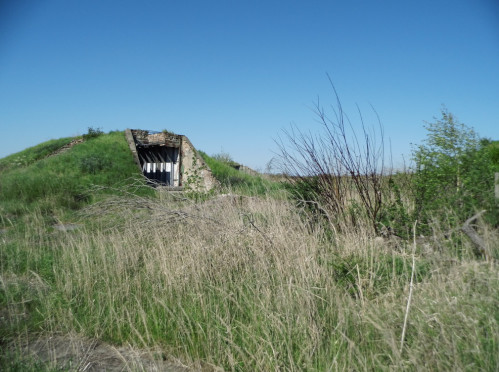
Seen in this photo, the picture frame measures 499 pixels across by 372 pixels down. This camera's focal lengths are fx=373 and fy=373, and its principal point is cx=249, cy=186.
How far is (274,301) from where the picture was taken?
10.1ft

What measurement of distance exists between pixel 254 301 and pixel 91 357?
1428 millimetres

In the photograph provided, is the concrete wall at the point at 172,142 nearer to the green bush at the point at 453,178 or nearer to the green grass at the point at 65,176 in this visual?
the green grass at the point at 65,176

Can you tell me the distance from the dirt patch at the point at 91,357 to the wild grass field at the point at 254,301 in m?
0.02

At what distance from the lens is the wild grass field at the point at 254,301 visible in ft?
7.91

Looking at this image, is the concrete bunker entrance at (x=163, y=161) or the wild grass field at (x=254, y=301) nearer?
the wild grass field at (x=254, y=301)

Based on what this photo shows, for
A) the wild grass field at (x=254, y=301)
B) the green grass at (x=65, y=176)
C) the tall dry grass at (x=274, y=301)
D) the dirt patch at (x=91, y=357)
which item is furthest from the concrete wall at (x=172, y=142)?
the dirt patch at (x=91, y=357)

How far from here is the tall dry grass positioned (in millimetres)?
2365

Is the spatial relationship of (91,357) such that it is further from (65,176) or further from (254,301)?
(65,176)

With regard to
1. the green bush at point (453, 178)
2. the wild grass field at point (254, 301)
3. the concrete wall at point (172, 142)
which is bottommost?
the wild grass field at point (254, 301)

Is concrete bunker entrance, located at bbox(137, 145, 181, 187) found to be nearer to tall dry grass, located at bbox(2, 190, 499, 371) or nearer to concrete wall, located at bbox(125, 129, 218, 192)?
concrete wall, located at bbox(125, 129, 218, 192)

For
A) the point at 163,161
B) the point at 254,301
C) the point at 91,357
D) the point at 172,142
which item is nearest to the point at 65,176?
the point at 163,161

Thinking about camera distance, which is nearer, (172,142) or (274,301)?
(274,301)

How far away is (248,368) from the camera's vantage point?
2.70 metres

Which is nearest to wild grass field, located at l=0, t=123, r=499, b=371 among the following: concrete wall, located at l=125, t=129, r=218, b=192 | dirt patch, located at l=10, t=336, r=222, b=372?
dirt patch, located at l=10, t=336, r=222, b=372
